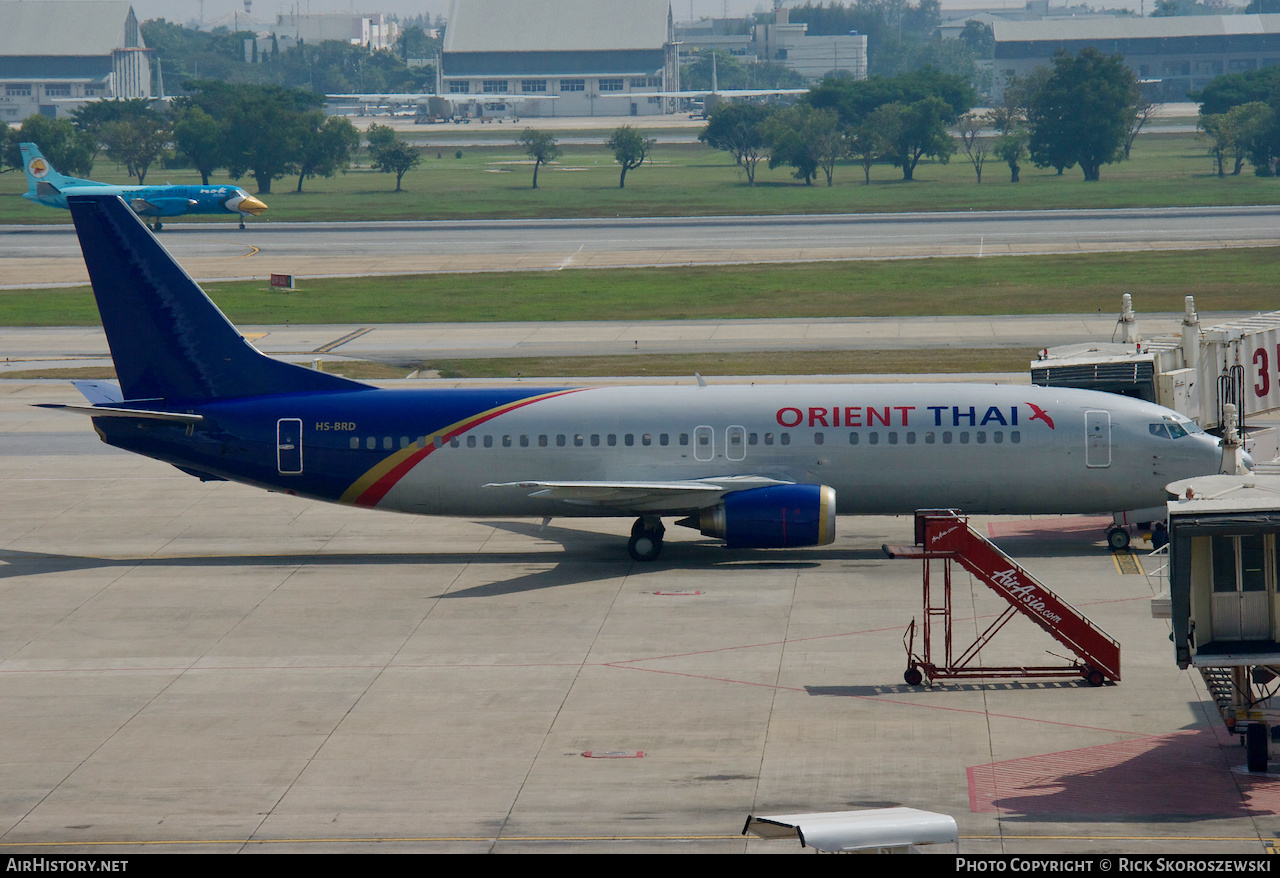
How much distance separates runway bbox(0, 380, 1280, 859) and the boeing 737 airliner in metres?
1.67

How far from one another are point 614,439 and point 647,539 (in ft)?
9.01

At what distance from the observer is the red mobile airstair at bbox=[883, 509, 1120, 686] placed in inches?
1067

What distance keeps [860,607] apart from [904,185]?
437 ft

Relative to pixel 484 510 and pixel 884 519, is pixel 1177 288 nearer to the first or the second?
pixel 884 519

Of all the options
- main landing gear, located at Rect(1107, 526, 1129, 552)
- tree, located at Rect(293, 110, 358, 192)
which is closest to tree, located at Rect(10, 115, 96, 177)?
tree, located at Rect(293, 110, 358, 192)

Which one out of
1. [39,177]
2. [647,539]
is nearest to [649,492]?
[647,539]

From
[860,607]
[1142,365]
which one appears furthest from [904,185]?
[860,607]

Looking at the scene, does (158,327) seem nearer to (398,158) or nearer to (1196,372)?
(1196,372)

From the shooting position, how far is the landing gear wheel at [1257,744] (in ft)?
72.7

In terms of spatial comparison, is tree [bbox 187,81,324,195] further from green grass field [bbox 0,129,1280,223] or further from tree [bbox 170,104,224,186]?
green grass field [bbox 0,129,1280,223]

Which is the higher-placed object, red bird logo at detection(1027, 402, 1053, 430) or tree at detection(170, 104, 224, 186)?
tree at detection(170, 104, 224, 186)

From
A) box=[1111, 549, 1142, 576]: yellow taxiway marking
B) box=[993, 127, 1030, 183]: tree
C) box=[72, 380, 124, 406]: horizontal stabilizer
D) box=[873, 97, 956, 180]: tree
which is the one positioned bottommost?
Answer: box=[1111, 549, 1142, 576]: yellow taxiway marking

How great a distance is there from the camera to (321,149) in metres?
169

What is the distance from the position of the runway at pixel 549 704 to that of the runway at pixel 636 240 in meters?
64.7
